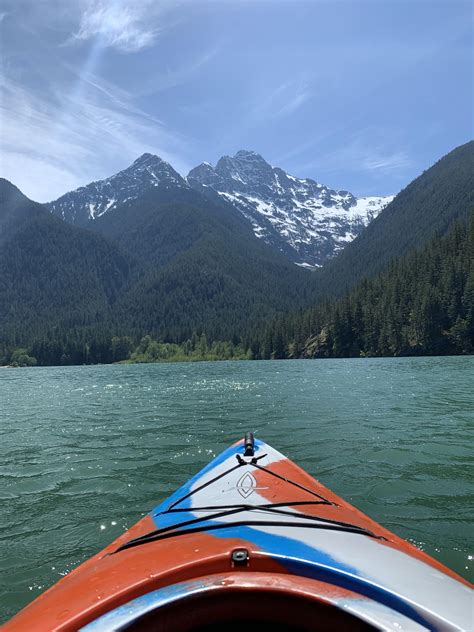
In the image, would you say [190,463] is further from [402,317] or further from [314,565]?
[402,317]

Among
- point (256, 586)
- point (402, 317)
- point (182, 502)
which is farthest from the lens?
point (402, 317)

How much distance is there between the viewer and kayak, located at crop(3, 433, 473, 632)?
116 inches

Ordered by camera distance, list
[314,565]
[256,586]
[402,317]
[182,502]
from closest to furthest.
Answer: [256,586]
[314,565]
[182,502]
[402,317]

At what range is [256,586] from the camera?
3.06m

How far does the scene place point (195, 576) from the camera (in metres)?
3.25

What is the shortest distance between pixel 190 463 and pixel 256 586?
8.96 metres

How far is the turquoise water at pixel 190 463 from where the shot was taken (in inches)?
279

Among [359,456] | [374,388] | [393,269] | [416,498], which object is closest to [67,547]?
[416,498]

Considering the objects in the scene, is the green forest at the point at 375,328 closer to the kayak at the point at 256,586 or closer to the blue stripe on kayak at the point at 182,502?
the blue stripe on kayak at the point at 182,502

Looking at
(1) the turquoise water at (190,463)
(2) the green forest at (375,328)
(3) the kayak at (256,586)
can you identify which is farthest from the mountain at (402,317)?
(3) the kayak at (256,586)

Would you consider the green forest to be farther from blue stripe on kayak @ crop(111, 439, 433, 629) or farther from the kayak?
blue stripe on kayak @ crop(111, 439, 433, 629)

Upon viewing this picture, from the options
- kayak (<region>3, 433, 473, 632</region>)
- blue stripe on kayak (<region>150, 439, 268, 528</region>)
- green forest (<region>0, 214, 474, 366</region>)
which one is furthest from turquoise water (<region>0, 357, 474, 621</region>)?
green forest (<region>0, 214, 474, 366</region>)

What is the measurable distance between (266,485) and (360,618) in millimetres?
3433

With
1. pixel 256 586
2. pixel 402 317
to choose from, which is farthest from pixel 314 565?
pixel 402 317
